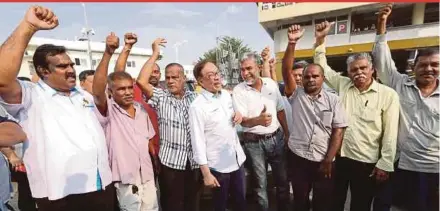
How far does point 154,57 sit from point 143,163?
1204mm

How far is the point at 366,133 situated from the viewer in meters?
2.50

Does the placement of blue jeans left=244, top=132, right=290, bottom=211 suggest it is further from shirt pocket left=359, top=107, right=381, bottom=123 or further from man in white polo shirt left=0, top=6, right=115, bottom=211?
man in white polo shirt left=0, top=6, right=115, bottom=211

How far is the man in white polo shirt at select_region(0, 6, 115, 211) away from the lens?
6.03 feet

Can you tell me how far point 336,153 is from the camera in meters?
2.64

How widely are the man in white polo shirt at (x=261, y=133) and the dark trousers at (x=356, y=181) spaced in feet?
1.84

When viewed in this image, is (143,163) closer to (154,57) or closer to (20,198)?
(154,57)

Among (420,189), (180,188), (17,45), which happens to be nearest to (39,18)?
(17,45)

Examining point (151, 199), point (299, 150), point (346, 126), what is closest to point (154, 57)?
point (151, 199)

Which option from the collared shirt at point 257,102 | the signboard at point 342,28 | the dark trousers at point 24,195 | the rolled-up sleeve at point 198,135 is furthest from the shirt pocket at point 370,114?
the signboard at point 342,28

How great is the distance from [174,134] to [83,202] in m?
0.94

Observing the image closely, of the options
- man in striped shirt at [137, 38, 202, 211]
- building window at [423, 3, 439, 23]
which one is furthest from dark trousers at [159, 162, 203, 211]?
building window at [423, 3, 439, 23]

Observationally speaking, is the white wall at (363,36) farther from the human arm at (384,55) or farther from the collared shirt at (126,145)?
the collared shirt at (126,145)

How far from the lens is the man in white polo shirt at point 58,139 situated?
1.84 metres

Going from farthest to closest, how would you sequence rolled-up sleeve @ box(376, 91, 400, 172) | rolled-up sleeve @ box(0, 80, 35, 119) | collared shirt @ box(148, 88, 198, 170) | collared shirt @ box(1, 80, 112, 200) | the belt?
the belt, collared shirt @ box(148, 88, 198, 170), rolled-up sleeve @ box(376, 91, 400, 172), collared shirt @ box(1, 80, 112, 200), rolled-up sleeve @ box(0, 80, 35, 119)
